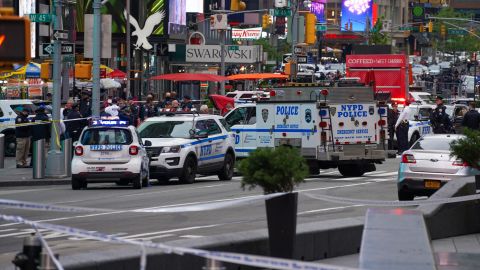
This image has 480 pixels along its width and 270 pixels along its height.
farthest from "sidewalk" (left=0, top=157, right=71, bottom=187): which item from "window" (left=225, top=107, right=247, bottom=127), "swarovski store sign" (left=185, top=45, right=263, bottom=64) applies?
"swarovski store sign" (left=185, top=45, right=263, bottom=64)

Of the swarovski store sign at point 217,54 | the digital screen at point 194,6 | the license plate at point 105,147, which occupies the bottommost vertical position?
the license plate at point 105,147

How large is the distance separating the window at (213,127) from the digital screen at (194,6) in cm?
6360

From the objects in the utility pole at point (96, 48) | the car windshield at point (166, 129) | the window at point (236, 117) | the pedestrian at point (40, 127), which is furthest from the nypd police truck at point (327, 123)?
the pedestrian at point (40, 127)

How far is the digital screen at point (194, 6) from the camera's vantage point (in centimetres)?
9419

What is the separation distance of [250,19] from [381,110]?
94779mm

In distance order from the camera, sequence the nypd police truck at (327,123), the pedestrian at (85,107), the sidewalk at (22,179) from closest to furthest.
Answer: the sidewalk at (22,179)
the nypd police truck at (327,123)
the pedestrian at (85,107)

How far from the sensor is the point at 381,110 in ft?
104

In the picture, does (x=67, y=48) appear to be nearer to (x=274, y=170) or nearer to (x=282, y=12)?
(x=274, y=170)

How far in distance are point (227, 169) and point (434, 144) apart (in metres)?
7.90

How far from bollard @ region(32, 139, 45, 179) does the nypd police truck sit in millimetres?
5835

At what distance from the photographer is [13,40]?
965 centimetres

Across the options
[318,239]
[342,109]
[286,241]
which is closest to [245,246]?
[286,241]

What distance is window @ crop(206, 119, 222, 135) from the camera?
30.8 meters

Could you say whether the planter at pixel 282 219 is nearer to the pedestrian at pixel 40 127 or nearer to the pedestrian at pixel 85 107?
the pedestrian at pixel 40 127
